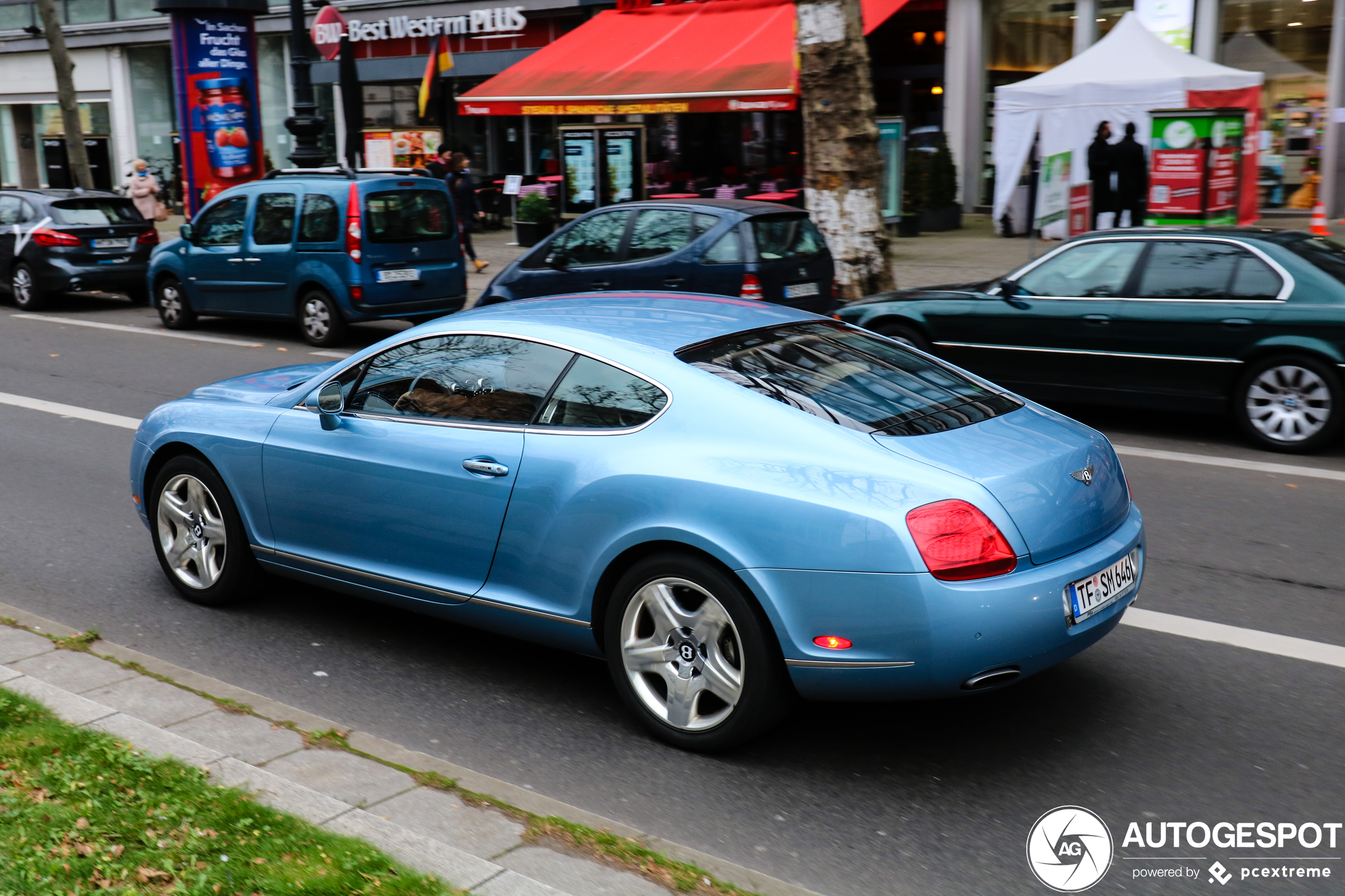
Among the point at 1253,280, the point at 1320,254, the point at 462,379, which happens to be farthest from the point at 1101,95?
the point at 462,379

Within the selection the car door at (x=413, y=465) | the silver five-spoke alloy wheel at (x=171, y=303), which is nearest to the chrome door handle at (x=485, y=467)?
the car door at (x=413, y=465)

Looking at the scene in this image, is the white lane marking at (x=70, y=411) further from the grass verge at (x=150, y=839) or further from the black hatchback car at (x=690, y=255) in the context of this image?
the grass verge at (x=150, y=839)

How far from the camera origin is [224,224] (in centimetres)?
1475

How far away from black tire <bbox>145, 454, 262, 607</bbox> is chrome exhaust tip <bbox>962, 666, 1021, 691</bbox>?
3.22 m

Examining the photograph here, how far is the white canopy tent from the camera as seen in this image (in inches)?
783

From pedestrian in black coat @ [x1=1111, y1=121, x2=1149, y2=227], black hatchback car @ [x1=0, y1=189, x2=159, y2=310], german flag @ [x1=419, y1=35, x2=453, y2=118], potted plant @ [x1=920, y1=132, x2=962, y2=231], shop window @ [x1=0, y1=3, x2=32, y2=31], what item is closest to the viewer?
black hatchback car @ [x1=0, y1=189, x2=159, y2=310]

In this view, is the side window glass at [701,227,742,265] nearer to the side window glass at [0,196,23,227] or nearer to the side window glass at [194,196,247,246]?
the side window glass at [194,196,247,246]

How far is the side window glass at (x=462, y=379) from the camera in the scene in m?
4.71

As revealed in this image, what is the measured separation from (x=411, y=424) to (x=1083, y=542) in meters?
2.49

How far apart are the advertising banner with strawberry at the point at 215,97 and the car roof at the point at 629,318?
1909cm

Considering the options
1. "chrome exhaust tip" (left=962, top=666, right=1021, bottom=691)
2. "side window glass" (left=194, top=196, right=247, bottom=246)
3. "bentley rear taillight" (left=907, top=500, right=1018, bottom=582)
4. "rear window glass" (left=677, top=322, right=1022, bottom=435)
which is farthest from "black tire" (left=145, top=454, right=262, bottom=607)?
"side window glass" (left=194, top=196, right=247, bottom=246)

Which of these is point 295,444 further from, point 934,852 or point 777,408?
point 934,852

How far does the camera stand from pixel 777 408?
13.8ft

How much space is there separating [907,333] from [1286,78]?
51.4ft
